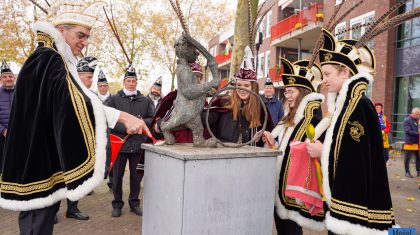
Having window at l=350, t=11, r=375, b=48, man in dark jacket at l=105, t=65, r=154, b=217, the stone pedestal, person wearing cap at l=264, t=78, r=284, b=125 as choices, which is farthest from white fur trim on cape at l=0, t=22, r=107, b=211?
window at l=350, t=11, r=375, b=48

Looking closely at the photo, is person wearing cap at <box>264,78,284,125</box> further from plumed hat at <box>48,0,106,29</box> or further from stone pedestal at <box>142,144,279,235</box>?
plumed hat at <box>48,0,106,29</box>

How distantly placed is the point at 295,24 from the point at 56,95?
19.6m

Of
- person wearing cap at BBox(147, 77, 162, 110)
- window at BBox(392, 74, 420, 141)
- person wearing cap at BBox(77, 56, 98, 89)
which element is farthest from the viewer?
window at BBox(392, 74, 420, 141)

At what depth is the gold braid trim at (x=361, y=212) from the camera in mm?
2316

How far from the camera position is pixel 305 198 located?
8.68 ft

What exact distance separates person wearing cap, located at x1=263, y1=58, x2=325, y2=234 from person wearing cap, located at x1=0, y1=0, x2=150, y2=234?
1333 millimetres

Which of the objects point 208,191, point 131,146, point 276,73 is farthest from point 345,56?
point 276,73

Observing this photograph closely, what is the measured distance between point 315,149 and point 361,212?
548 mm

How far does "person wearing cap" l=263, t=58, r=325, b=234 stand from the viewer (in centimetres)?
288

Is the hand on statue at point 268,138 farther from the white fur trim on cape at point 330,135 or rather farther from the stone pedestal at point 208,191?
the white fur trim on cape at point 330,135

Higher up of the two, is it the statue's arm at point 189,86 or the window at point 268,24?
the window at point 268,24

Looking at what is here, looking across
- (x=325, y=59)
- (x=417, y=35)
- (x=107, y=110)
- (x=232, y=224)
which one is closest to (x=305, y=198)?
(x=232, y=224)

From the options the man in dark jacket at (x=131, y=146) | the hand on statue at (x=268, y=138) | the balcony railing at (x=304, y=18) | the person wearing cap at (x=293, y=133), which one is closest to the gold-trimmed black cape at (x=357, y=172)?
the person wearing cap at (x=293, y=133)

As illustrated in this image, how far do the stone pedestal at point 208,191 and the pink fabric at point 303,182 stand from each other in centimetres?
19
